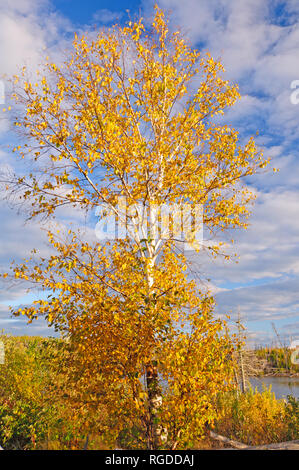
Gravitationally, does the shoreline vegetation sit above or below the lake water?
above

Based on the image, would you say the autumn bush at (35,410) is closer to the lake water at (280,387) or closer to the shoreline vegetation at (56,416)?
the shoreline vegetation at (56,416)

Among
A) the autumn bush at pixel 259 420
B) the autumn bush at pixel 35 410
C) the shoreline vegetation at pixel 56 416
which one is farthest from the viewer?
the autumn bush at pixel 259 420

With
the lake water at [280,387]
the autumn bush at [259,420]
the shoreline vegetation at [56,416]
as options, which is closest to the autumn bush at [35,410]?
the shoreline vegetation at [56,416]

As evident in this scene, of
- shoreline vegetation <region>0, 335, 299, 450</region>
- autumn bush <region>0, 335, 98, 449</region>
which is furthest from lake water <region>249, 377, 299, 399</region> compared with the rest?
autumn bush <region>0, 335, 98, 449</region>

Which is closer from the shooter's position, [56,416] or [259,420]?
[56,416]

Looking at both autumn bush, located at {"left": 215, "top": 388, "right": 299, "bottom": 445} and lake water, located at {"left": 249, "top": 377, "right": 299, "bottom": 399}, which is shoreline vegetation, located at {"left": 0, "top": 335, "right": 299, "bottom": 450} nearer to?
autumn bush, located at {"left": 215, "top": 388, "right": 299, "bottom": 445}

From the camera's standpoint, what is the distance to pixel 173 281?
694 centimetres

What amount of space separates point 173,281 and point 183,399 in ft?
7.24

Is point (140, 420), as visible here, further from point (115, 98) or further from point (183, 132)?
point (115, 98)

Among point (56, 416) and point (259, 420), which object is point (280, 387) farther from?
point (56, 416)

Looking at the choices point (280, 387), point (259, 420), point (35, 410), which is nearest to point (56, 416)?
point (35, 410)

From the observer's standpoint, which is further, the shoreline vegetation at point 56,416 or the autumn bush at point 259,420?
the autumn bush at point 259,420

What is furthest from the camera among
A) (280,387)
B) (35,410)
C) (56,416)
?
(280,387)
